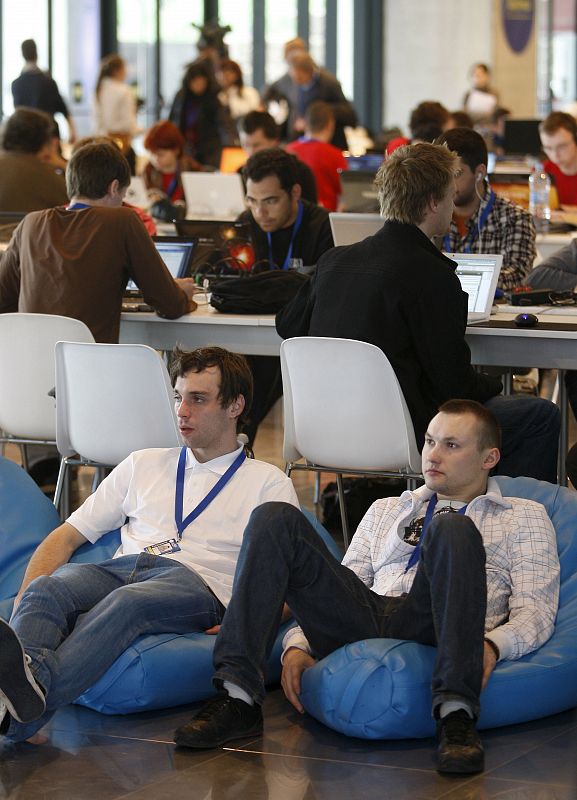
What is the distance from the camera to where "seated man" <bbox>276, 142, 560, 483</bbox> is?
418cm

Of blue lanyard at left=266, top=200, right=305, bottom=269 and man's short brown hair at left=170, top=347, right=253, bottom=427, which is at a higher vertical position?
blue lanyard at left=266, top=200, right=305, bottom=269

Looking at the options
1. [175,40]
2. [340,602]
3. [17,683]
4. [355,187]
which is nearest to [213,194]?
[355,187]

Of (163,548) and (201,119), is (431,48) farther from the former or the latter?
(163,548)

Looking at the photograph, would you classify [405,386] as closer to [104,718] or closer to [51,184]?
[104,718]

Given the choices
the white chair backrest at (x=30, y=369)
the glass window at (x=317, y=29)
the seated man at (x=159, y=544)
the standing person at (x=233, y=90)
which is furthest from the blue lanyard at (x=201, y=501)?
the glass window at (x=317, y=29)

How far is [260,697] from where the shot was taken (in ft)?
10.6

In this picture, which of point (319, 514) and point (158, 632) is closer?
point (158, 632)

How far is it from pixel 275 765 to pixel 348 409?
1.42 meters

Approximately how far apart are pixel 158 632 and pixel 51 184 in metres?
4.08

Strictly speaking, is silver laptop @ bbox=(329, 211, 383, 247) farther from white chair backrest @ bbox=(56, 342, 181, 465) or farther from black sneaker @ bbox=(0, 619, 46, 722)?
black sneaker @ bbox=(0, 619, 46, 722)

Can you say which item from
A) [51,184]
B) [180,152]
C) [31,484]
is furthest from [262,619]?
[180,152]

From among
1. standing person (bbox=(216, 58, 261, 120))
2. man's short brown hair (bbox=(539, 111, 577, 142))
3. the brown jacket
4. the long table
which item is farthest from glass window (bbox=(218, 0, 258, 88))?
the brown jacket

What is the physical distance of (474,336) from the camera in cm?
455

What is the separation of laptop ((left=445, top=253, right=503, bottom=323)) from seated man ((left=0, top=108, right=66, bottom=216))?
9.68 feet
